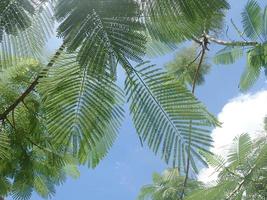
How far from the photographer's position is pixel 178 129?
2.34m

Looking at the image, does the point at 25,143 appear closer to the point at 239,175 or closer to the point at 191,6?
the point at 191,6

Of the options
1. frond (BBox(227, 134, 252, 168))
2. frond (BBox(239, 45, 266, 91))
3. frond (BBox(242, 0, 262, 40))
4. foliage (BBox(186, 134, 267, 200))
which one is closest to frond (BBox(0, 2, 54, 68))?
frond (BBox(239, 45, 266, 91))

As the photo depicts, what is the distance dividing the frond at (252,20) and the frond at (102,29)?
4.83 m

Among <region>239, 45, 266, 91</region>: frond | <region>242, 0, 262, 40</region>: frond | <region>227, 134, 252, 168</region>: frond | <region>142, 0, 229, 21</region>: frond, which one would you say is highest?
<region>242, 0, 262, 40</region>: frond

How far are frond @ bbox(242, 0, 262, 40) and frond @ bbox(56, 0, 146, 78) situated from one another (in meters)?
4.83

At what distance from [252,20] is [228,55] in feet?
2.16

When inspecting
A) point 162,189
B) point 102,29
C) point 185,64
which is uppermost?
point 185,64

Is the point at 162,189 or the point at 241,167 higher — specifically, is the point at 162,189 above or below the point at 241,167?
below

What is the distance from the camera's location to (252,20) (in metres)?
6.87

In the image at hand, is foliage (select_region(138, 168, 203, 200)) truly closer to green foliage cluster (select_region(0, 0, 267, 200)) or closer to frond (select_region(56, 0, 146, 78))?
green foliage cluster (select_region(0, 0, 267, 200))

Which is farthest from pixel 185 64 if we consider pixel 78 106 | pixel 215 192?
pixel 78 106

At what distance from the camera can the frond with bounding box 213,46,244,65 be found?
724 cm

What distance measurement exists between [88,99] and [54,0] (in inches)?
20.1

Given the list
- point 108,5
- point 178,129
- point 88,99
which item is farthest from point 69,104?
point 108,5
